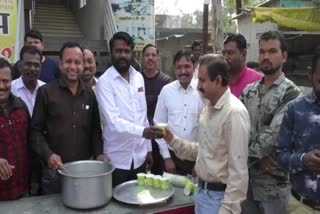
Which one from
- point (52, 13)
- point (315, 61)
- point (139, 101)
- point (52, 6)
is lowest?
point (139, 101)

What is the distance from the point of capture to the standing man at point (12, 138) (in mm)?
2547

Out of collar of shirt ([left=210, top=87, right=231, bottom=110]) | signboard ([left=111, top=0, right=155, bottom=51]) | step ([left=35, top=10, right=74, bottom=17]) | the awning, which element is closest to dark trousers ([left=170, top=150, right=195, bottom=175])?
collar of shirt ([left=210, top=87, right=231, bottom=110])

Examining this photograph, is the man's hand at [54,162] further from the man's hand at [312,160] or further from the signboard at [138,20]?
the signboard at [138,20]

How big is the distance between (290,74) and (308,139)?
1006 centimetres

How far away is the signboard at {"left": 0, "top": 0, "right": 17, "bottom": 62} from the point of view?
5.05 meters

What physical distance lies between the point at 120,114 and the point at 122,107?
65mm

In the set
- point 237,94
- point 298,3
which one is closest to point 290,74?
point 298,3

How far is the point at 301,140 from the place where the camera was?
203 centimetres

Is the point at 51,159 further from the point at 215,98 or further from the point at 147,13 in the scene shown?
the point at 147,13

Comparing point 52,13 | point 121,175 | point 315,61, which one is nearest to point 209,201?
point 315,61

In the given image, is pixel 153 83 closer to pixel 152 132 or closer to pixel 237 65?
pixel 237 65

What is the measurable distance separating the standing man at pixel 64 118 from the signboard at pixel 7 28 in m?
2.71

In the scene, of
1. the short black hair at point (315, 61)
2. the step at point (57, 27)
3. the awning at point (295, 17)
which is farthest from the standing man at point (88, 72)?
the step at point (57, 27)

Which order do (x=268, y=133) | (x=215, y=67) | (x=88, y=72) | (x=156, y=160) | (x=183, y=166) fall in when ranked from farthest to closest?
(x=88, y=72) < (x=156, y=160) < (x=183, y=166) < (x=268, y=133) < (x=215, y=67)
